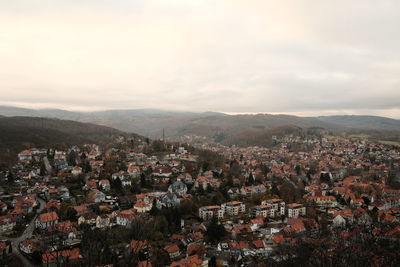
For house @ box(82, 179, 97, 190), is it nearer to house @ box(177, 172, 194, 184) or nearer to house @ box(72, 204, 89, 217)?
house @ box(72, 204, 89, 217)

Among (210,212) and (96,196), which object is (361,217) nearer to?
(210,212)

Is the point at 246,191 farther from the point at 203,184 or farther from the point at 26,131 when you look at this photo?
the point at 26,131

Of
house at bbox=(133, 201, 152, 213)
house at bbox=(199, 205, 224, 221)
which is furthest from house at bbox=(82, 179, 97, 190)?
house at bbox=(199, 205, 224, 221)

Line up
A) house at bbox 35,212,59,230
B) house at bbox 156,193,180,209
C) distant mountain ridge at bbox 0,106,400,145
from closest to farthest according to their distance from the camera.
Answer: house at bbox 35,212,59,230 → house at bbox 156,193,180,209 → distant mountain ridge at bbox 0,106,400,145

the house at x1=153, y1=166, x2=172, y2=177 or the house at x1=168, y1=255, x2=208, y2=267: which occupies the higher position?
the house at x1=153, y1=166, x2=172, y2=177

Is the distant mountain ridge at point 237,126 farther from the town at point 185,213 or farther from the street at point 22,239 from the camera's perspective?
the street at point 22,239

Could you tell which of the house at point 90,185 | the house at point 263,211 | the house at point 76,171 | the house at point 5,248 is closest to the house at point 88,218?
the house at point 5,248

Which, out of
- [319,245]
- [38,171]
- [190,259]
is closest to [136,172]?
[38,171]
